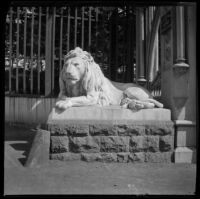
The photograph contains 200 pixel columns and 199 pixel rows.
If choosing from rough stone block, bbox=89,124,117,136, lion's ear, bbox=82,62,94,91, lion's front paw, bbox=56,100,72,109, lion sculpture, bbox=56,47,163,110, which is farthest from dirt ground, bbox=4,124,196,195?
lion's ear, bbox=82,62,94,91

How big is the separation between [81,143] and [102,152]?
1.17 ft

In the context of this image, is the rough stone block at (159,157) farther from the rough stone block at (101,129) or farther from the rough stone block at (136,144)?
the rough stone block at (101,129)

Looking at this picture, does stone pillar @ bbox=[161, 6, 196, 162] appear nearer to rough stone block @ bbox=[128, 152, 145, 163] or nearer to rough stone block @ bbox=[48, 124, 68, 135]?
rough stone block @ bbox=[128, 152, 145, 163]

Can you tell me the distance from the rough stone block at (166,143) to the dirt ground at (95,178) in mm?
293

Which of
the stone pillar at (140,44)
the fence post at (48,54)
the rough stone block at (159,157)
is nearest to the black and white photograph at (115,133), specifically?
the rough stone block at (159,157)

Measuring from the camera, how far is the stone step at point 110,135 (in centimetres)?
443

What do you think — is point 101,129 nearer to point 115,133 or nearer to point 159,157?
point 115,133

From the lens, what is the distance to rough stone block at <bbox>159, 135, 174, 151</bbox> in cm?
462

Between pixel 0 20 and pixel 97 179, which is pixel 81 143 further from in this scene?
pixel 0 20

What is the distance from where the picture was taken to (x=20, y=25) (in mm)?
8266

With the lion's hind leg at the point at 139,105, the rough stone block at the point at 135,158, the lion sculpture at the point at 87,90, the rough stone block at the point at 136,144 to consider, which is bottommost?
the rough stone block at the point at 135,158

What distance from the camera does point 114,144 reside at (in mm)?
4512

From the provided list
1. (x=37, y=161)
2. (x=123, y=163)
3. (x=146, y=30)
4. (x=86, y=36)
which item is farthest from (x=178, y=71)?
(x=86, y=36)
